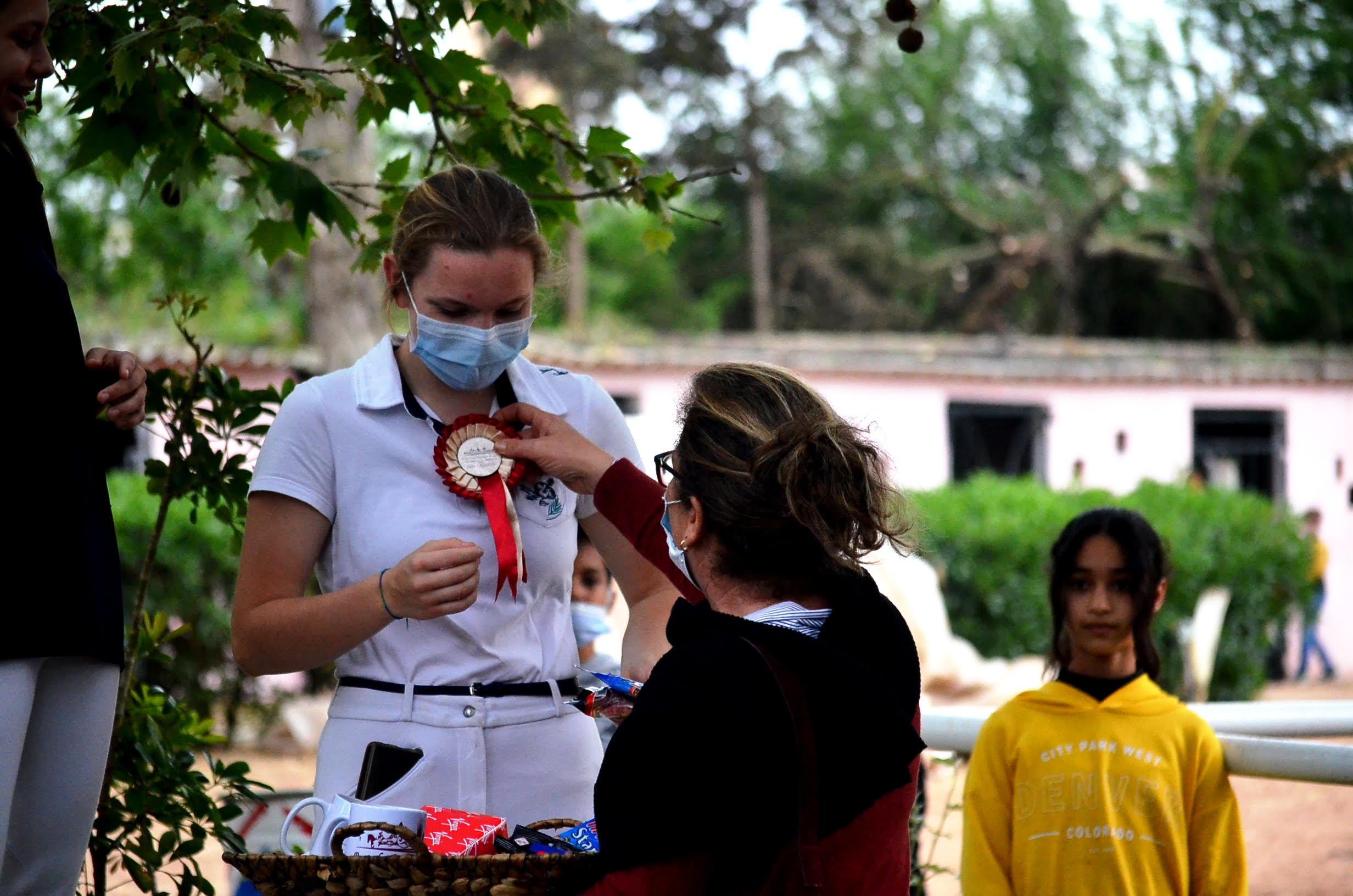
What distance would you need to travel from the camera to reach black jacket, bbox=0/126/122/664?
175 cm

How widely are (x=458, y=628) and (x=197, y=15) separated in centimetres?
125

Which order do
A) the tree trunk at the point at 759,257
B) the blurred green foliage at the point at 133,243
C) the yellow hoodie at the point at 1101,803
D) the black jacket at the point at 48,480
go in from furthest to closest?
the tree trunk at the point at 759,257 < the blurred green foliage at the point at 133,243 < the yellow hoodie at the point at 1101,803 < the black jacket at the point at 48,480

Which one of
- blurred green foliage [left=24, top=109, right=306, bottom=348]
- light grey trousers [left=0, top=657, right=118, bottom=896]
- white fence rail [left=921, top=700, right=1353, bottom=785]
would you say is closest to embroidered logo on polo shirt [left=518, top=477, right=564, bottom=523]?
light grey trousers [left=0, top=657, right=118, bottom=896]

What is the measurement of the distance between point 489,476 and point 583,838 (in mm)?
649

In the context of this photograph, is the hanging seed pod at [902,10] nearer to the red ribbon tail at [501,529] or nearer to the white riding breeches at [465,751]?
the red ribbon tail at [501,529]

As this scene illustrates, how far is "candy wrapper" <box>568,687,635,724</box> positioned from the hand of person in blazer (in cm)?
76

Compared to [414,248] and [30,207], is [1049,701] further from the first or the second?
[30,207]

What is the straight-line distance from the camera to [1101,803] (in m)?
3.22

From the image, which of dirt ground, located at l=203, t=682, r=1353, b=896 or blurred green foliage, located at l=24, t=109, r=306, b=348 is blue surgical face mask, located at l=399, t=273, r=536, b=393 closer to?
dirt ground, located at l=203, t=682, r=1353, b=896

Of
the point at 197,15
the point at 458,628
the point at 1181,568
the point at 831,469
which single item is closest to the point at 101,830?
the point at 458,628

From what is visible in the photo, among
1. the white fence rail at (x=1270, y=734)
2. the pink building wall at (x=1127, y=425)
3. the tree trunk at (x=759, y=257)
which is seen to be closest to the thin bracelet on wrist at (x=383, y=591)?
the white fence rail at (x=1270, y=734)

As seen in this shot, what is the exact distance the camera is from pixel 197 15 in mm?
2641

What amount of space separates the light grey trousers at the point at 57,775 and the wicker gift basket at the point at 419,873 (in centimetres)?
30

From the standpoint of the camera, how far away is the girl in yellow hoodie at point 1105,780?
10.4 feet
